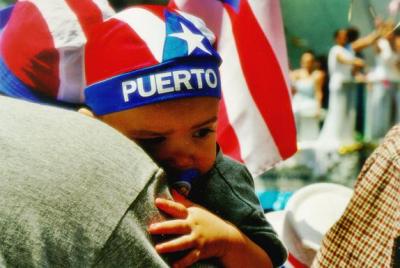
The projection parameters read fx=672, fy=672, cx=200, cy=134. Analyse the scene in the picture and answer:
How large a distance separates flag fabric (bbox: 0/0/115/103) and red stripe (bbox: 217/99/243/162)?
0.88m

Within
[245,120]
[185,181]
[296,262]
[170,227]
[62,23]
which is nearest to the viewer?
[170,227]

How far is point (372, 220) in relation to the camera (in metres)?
1.65

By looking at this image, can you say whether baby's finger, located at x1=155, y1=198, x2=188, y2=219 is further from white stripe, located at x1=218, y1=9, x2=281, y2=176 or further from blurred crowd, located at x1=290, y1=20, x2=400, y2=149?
blurred crowd, located at x1=290, y1=20, x2=400, y2=149

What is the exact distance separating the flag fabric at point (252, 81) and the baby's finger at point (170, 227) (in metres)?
1.31

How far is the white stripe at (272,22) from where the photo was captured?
2589mm

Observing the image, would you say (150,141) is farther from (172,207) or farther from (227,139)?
(227,139)

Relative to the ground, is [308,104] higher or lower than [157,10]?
lower

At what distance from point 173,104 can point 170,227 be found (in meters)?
0.46

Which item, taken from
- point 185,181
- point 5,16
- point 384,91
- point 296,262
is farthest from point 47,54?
point 384,91

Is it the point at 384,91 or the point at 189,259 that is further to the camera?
the point at 384,91

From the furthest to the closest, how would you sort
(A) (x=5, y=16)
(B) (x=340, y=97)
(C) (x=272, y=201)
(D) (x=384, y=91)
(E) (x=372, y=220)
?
(B) (x=340, y=97)
(D) (x=384, y=91)
(C) (x=272, y=201)
(A) (x=5, y=16)
(E) (x=372, y=220)

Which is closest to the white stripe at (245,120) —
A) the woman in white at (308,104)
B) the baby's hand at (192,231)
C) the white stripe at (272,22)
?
the white stripe at (272,22)

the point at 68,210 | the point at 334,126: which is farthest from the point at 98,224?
the point at 334,126

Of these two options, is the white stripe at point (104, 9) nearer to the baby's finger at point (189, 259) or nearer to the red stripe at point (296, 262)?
the baby's finger at point (189, 259)
